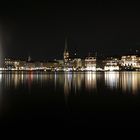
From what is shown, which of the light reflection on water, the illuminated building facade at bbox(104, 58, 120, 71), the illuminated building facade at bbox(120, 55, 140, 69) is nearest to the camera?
the light reflection on water

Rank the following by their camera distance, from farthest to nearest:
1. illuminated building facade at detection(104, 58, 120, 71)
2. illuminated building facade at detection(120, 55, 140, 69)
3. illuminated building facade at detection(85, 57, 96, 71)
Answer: illuminated building facade at detection(85, 57, 96, 71) < illuminated building facade at detection(104, 58, 120, 71) < illuminated building facade at detection(120, 55, 140, 69)

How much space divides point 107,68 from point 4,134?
122m

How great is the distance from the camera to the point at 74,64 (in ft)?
447

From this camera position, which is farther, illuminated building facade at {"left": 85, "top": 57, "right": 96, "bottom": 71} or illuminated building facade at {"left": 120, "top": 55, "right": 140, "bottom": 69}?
illuminated building facade at {"left": 85, "top": 57, "right": 96, "bottom": 71}

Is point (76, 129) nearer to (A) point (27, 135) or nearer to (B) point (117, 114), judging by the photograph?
(A) point (27, 135)

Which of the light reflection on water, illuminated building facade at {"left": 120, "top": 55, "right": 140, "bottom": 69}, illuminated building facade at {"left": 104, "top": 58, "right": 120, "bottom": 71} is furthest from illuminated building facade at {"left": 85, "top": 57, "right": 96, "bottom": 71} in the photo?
the light reflection on water

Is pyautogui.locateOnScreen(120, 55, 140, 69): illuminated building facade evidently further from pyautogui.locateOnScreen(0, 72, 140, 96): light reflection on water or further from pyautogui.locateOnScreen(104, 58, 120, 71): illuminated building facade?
pyautogui.locateOnScreen(0, 72, 140, 96): light reflection on water

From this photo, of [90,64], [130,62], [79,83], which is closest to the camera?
[79,83]

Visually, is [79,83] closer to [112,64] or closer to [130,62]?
[130,62]

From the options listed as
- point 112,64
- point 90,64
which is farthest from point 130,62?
point 90,64

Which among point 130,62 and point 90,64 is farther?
point 90,64

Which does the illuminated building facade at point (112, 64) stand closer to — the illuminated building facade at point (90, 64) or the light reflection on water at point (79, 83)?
the illuminated building facade at point (90, 64)

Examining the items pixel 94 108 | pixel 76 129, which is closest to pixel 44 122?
pixel 76 129

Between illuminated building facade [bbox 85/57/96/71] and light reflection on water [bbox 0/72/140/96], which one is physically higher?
illuminated building facade [bbox 85/57/96/71]
